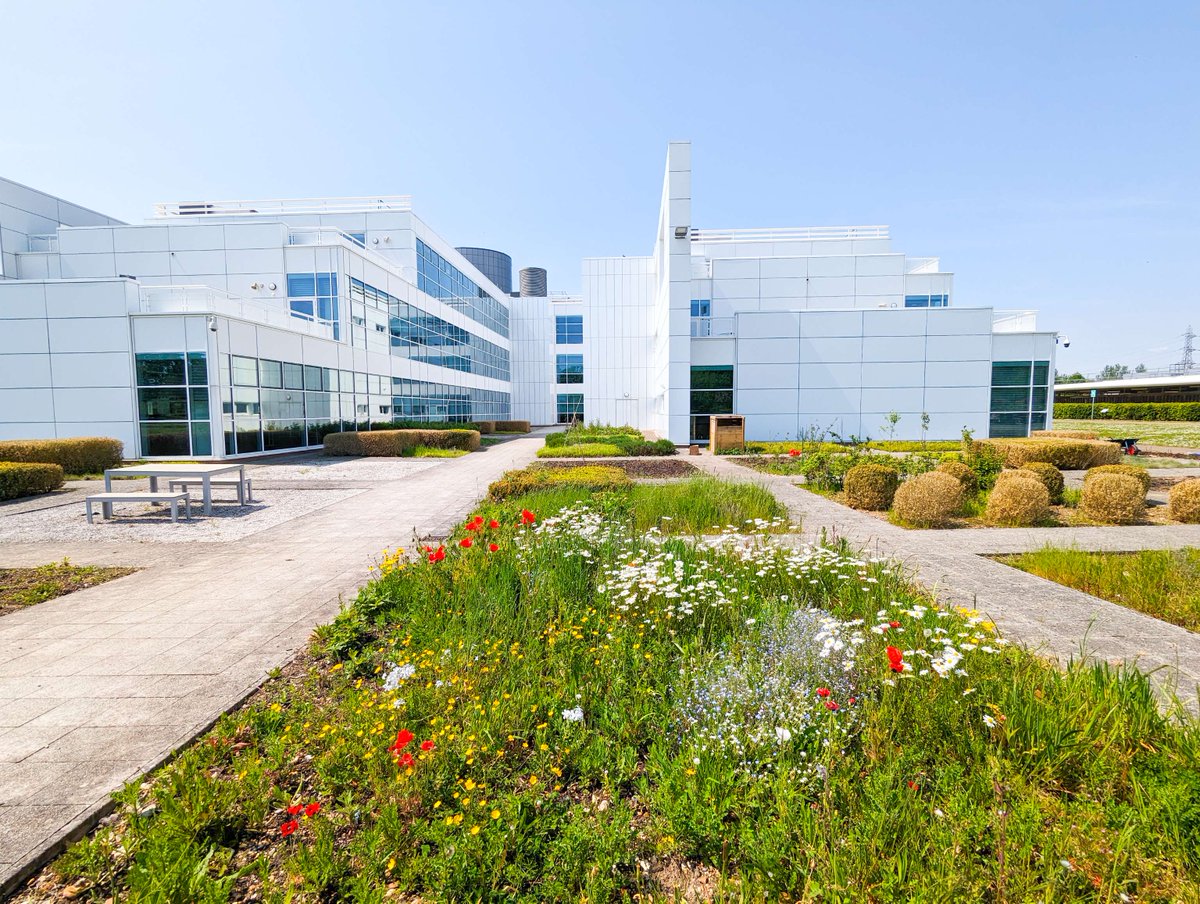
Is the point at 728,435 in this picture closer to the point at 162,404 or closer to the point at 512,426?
the point at 162,404

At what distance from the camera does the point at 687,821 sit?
229cm

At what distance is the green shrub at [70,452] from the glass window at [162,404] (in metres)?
1.66

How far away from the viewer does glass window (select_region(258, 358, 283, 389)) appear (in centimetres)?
2040

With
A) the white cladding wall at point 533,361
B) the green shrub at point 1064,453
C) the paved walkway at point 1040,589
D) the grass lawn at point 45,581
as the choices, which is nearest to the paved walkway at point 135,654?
the grass lawn at point 45,581

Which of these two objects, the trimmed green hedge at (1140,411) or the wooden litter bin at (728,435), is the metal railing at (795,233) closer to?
the wooden litter bin at (728,435)

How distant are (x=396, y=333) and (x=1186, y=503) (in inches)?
1244

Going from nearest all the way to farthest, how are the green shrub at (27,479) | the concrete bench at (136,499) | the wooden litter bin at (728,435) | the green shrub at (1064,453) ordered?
the concrete bench at (136,499), the green shrub at (27,479), the green shrub at (1064,453), the wooden litter bin at (728,435)

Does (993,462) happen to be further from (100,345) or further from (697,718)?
(100,345)

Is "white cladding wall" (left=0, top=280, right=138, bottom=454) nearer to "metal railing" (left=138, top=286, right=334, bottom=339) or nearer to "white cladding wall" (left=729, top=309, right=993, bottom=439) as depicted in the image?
"metal railing" (left=138, top=286, right=334, bottom=339)

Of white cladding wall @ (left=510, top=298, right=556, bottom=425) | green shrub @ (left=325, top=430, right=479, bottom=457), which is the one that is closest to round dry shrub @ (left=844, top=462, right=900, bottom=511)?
green shrub @ (left=325, top=430, right=479, bottom=457)

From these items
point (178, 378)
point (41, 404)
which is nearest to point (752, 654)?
point (178, 378)

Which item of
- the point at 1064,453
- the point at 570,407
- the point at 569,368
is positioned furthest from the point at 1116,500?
the point at 570,407

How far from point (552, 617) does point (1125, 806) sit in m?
3.30

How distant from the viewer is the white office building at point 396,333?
Result: 1833 cm
